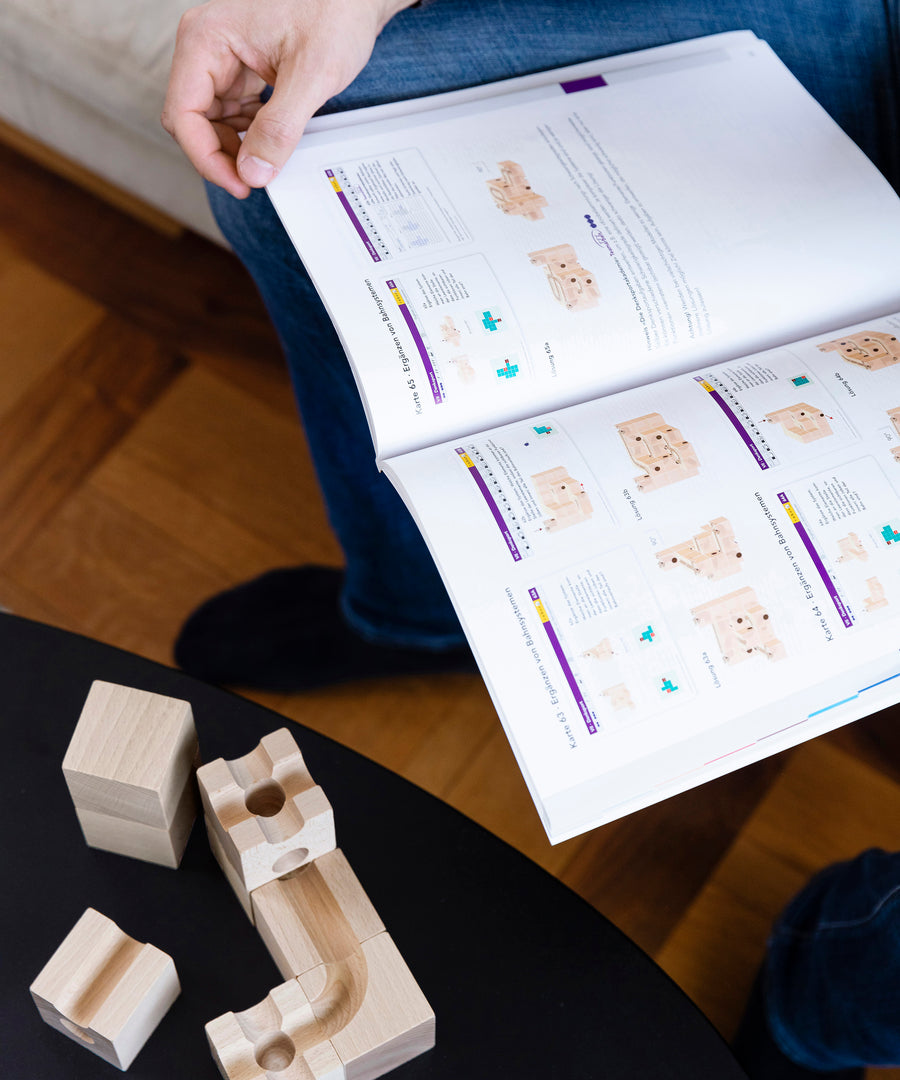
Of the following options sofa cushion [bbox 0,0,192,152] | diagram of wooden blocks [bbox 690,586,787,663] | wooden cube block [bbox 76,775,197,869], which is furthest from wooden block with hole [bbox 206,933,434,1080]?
sofa cushion [bbox 0,0,192,152]

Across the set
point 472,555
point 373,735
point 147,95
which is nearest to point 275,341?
point 147,95

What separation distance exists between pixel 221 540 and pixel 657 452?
716 mm

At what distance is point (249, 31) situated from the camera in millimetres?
611

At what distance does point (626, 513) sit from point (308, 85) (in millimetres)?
313

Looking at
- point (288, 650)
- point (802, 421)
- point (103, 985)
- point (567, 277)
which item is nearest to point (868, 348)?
point (802, 421)

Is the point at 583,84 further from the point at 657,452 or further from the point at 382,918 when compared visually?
the point at 382,918

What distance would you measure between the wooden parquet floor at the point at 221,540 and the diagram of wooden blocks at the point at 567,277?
590 millimetres

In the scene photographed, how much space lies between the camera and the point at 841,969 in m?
0.73

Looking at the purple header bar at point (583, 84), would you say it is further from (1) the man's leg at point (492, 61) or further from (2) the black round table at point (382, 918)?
(2) the black round table at point (382, 918)

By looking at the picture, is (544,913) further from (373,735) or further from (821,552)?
(373,735)

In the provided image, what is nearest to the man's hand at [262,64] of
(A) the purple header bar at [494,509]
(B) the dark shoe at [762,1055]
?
(A) the purple header bar at [494,509]

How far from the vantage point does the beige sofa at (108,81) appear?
0.94 m

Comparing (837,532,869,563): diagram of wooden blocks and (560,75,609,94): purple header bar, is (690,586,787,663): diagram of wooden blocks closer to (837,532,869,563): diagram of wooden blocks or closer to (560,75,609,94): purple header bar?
(837,532,869,563): diagram of wooden blocks

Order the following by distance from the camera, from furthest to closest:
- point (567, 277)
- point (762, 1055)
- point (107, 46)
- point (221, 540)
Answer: point (221, 540)
point (107, 46)
point (762, 1055)
point (567, 277)
